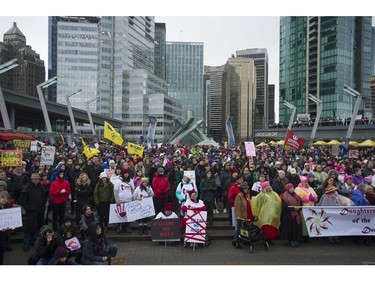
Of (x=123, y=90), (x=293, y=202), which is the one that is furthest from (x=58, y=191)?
(x=123, y=90)

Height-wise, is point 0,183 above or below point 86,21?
below

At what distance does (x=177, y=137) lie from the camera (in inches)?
2586

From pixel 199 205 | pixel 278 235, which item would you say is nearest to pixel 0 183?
pixel 199 205

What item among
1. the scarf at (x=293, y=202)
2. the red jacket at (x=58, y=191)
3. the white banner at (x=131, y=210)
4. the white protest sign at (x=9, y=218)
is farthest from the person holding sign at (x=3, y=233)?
the scarf at (x=293, y=202)

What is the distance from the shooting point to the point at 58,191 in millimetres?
9266

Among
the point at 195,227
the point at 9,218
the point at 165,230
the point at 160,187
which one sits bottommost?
the point at 165,230

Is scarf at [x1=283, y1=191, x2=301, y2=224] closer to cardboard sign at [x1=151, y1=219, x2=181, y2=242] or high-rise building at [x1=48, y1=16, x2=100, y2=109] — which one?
cardboard sign at [x1=151, y1=219, x2=181, y2=242]

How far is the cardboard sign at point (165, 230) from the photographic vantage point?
9.10 meters

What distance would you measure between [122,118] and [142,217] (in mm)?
111926

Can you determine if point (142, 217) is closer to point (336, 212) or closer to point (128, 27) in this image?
point (336, 212)

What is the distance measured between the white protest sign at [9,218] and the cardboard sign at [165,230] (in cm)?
322

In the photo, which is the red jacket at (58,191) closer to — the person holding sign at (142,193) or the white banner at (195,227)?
the person holding sign at (142,193)

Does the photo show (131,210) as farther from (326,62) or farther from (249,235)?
(326,62)

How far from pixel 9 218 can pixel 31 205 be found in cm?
102
